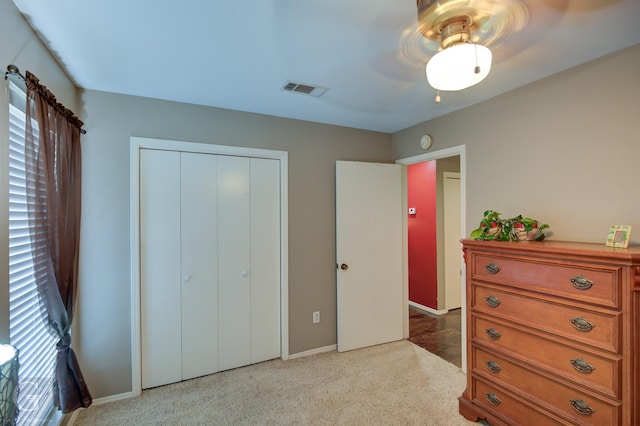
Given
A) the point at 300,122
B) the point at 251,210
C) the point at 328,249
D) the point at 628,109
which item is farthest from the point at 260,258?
the point at 628,109

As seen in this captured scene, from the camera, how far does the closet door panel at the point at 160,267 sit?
7.82 feet

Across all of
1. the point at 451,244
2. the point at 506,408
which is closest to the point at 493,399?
the point at 506,408

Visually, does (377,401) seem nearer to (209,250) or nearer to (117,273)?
(209,250)

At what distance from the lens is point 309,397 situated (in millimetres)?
2289

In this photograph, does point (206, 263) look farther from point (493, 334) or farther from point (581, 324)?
point (581, 324)

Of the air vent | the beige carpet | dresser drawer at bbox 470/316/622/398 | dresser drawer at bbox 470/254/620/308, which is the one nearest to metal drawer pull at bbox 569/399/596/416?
dresser drawer at bbox 470/316/622/398

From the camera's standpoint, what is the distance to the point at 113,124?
2.27 meters

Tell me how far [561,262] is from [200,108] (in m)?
2.80

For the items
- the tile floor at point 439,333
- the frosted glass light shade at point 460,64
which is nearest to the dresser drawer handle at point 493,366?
the tile floor at point 439,333

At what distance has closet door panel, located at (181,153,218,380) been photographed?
2.52 meters

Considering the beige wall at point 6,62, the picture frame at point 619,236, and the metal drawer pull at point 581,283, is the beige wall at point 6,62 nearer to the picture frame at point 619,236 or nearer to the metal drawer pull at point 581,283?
the metal drawer pull at point 581,283

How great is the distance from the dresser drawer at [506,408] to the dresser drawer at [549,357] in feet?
0.43

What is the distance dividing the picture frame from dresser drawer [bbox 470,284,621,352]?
40 cm

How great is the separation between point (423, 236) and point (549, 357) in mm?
2856
